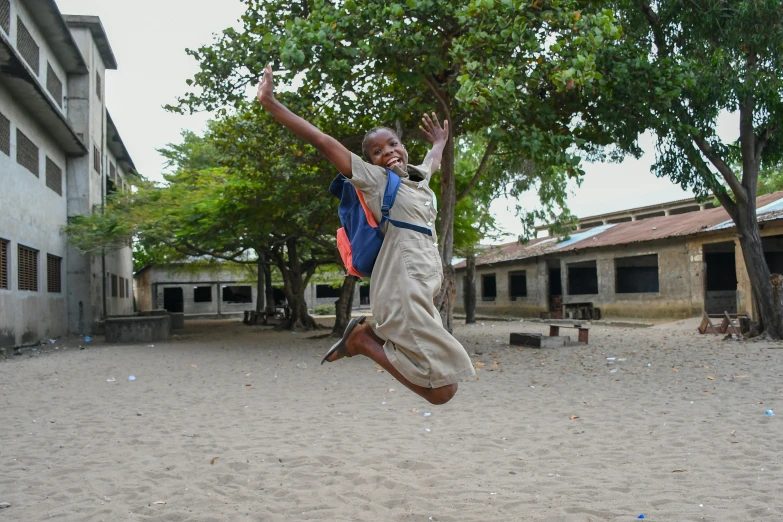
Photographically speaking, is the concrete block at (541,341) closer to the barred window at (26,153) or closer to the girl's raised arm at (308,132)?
the girl's raised arm at (308,132)

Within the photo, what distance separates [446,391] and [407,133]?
9086 mm

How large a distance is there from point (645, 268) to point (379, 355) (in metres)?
24.2

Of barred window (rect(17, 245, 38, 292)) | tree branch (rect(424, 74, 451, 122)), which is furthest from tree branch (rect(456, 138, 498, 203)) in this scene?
barred window (rect(17, 245, 38, 292))

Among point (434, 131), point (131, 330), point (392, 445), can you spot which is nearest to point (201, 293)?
point (131, 330)

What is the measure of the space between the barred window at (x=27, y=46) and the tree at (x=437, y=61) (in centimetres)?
643

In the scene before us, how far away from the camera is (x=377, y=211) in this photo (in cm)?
300

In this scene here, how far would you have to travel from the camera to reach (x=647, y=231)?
22.2 metres

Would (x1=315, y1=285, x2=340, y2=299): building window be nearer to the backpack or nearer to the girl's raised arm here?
the backpack

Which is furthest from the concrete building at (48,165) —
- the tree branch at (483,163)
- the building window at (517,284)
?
the building window at (517,284)

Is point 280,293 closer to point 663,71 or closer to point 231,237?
point 231,237

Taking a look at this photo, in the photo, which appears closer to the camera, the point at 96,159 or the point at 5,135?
the point at 5,135

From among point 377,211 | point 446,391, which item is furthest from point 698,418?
point 377,211

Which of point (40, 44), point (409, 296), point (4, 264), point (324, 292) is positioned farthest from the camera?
point (324, 292)

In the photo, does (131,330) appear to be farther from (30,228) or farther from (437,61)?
(437,61)
